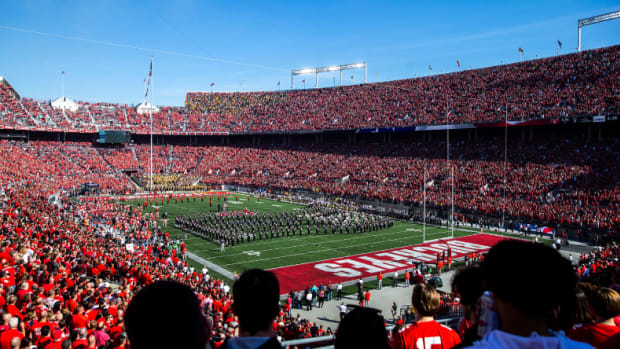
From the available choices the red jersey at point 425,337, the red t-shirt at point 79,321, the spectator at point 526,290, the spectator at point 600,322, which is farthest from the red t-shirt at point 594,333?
the red t-shirt at point 79,321

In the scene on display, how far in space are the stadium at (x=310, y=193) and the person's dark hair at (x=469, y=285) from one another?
8 cm

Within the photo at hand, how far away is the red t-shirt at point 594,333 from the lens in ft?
8.90

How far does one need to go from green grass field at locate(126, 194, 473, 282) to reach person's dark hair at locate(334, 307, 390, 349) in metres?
16.9

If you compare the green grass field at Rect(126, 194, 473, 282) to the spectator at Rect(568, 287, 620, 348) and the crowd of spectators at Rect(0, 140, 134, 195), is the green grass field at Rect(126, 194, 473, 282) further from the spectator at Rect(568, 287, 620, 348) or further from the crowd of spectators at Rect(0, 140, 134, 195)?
the crowd of spectators at Rect(0, 140, 134, 195)

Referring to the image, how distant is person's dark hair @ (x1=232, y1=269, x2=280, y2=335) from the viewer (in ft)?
6.80

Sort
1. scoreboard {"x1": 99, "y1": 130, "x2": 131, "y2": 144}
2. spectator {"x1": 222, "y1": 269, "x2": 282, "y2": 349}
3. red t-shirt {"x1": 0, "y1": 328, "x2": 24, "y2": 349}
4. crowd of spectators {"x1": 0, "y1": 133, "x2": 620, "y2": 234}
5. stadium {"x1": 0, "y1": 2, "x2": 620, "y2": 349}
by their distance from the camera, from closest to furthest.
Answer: spectator {"x1": 222, "y1": 269, "x2": 282, "y2": 349}
red t-shirt {"x1": 0, "y1": 328, "x2": 24, "y2": 349}
stadium {"x1": 0, "y1": 2, "x2": 620, "y2": 349}
crowd of spectators {"x1": 0, "y1": 133, "x2": 620, "y2": 234}
scoreboard {"x1": 99, "y1": 130, "x2": 131, "y2": 144}

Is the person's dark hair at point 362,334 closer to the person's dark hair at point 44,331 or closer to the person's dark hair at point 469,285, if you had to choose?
the person's dark hair at point 469,285

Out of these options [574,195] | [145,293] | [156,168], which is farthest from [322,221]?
[156,168]

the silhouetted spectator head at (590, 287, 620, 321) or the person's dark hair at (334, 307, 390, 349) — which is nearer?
the person's dark hair at (334, 307, 390, 349)

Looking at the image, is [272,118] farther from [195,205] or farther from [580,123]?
[580,123]

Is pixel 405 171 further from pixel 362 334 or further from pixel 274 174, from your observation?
pixel 362 334

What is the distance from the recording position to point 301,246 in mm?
23562

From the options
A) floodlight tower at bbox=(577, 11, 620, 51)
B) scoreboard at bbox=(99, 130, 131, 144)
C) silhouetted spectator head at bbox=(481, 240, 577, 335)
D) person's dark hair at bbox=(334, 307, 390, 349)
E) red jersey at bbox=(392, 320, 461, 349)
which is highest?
floodlight tower at bbox=(577, 11, 620, 51)

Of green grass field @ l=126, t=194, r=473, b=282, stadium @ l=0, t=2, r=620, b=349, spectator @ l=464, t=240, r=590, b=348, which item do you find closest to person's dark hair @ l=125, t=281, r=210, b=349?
stadium @ l=0, t=2, r=620, b=349
